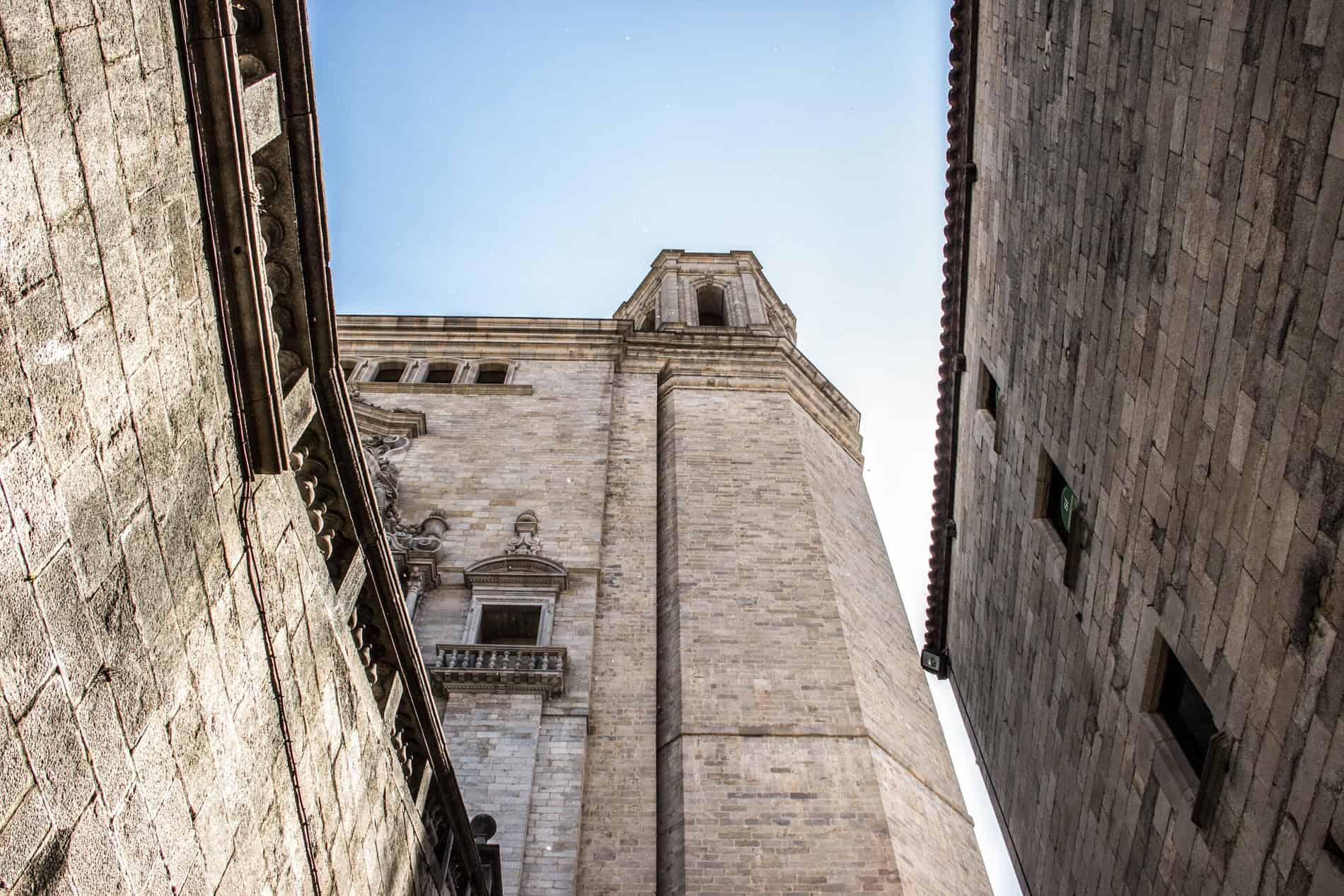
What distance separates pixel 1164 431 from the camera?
834 cm

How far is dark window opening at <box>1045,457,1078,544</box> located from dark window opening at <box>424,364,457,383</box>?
1722cm

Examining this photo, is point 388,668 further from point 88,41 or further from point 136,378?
point 88,41

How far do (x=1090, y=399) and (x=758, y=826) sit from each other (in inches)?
281

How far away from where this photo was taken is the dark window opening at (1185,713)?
8242 millimetres

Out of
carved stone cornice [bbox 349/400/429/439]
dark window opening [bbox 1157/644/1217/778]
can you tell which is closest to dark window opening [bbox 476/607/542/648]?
carved stone cornice [bbox 349/400/429/439]

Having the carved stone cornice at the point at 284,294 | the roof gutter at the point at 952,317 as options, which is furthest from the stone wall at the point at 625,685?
the carved stone cornice at the point at 284,294

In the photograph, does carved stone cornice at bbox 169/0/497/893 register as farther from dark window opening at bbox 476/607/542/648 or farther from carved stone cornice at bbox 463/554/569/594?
carved stone cornice at bbox 463/554/569/594

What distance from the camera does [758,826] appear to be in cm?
1373

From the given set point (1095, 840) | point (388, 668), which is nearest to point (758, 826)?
point (1095, 840)

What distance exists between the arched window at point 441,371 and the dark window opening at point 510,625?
32.7 feet

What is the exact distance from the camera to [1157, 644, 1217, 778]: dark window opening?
8.24 m

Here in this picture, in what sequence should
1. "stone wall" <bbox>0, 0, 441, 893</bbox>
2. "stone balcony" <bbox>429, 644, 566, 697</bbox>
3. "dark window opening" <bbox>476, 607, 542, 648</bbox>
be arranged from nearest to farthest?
"stone wall" <bbox>0, 0, 441, 893</bbox> → "stone balcony" <bbox>429, 644, 566, 697</bbox> → "dark window opening" <bbox>476, 607, 542, 648</bbox>

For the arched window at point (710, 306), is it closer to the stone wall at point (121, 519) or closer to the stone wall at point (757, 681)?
the stone wall at point (757, 681)

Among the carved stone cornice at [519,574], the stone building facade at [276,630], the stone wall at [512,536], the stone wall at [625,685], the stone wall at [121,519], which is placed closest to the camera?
the stone wall at [121,519]
